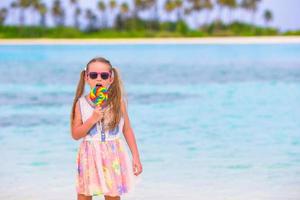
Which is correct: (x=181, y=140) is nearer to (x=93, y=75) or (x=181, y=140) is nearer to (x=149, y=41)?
(x=93, y=75)

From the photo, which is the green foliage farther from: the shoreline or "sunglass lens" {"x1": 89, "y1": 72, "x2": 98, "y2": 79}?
"sunglass lens" {"x1": 89, "y1": 72, "x2": 98, "y2": 79}

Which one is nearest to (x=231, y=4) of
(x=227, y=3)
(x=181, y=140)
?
(x=227, y=3)

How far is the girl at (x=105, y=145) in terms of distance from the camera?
3322mm

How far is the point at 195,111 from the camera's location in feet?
37.9

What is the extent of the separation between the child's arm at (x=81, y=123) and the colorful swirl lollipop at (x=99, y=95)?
0.10 ft

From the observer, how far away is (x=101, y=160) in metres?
3.34

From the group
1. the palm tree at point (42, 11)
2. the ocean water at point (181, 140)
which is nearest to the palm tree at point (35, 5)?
the palm tree at point (42, 11)

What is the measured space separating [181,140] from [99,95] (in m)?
5.16

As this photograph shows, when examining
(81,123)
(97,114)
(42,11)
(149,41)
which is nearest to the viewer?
(97,114)

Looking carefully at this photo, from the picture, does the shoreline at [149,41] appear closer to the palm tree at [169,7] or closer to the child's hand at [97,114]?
the palm tree at [169,7]

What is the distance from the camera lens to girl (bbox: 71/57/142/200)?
3322mm

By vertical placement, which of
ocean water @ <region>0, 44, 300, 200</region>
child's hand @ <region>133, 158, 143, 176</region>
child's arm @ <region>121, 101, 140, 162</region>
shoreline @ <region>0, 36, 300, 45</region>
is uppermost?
child's arm @ <region>121, 101, 140, 162</region>

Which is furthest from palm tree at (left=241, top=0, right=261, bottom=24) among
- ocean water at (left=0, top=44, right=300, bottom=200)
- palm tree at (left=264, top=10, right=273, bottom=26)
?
ocean water at (left=0, top=44, right=300, bottom=200)

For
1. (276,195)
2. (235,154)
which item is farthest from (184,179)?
(235,154)
